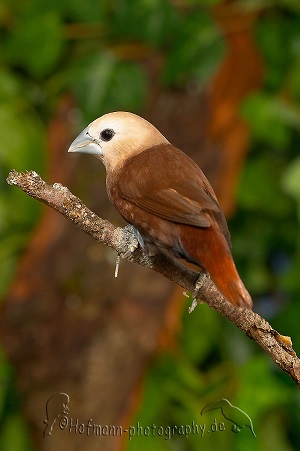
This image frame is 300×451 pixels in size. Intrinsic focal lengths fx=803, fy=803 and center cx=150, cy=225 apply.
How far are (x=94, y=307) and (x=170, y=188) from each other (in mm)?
1233

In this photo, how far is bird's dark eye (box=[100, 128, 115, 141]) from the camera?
1.75ft

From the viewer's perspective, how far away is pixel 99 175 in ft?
5.71

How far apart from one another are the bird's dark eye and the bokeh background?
1.08 meters

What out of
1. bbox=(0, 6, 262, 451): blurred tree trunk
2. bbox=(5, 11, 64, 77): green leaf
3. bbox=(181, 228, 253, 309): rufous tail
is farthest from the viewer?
bbox=(5, 11, 64, 77): green leaf

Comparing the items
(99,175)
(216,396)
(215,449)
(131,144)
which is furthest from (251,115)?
(131,144)

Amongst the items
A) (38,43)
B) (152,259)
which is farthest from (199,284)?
(38,43)

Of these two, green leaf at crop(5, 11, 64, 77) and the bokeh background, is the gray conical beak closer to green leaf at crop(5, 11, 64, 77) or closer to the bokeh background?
the bokeh background

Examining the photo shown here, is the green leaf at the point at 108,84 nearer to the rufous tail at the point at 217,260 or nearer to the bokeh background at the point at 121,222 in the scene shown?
the bokeh background at the point at 121,222

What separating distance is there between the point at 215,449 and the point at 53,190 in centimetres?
130

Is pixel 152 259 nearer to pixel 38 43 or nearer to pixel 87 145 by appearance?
pixel 87 145

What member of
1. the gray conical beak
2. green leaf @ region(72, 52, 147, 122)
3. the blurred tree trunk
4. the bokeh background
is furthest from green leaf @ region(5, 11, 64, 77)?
the gray conical beak

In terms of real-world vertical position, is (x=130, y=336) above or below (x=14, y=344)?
above

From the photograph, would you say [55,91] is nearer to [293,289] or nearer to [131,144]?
[293,289]

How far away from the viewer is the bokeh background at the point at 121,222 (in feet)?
5.45
